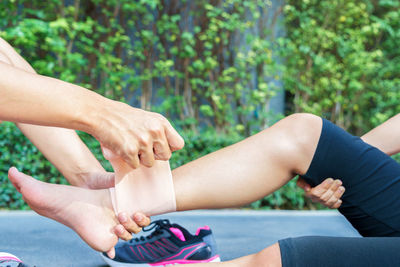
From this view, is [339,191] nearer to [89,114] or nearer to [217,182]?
[217,182]

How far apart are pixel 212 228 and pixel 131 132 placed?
184 centimetres

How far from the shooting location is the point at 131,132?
824 millimetres

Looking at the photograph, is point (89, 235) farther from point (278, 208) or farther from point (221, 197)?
point (278, 208)

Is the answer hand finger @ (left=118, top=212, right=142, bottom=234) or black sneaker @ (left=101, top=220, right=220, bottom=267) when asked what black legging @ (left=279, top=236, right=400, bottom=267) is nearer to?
hand finger @ (left=118, top=212, right=142, bottom=234)

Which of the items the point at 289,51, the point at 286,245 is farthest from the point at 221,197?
the point at 289,51

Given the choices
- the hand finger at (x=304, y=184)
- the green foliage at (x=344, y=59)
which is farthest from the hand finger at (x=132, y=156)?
the green foliage at (x=344, y=59)

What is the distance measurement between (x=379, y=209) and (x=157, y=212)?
575 millimetres

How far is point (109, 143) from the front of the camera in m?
0.85

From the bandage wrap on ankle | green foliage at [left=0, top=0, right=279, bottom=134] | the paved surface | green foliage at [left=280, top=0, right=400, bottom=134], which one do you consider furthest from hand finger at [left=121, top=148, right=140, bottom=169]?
green foliage at [left=280, top=0, right=400, bottom=134]

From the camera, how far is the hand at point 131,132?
0.83m

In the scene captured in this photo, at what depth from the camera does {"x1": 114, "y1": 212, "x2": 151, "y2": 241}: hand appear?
108 cm

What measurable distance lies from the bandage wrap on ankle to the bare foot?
0.16 ft

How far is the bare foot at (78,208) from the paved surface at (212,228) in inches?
20.7

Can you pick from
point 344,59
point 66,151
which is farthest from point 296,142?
point 344,59
